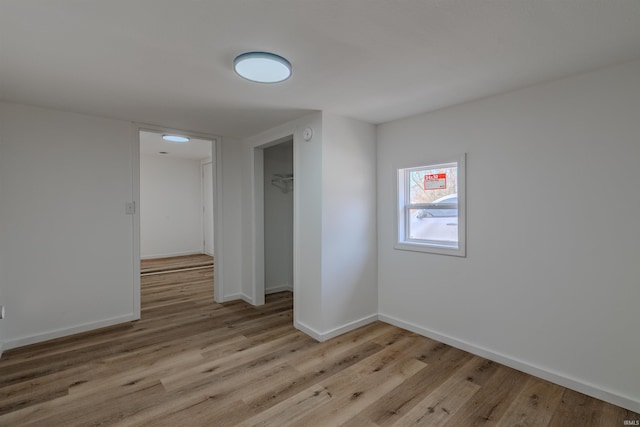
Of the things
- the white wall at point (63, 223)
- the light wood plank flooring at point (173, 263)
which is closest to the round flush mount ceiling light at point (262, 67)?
the white wall at point (63, 223)

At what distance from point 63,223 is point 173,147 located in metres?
3.48

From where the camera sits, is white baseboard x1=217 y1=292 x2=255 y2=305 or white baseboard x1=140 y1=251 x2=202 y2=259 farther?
white baseboard x1=140 y1=251 x2=202 y2=259

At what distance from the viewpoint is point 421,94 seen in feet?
8.26

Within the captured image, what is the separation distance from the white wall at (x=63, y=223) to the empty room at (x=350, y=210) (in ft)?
0.06

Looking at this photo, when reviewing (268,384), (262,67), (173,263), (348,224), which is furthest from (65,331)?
(173,263)

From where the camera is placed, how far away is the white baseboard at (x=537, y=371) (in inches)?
77.5

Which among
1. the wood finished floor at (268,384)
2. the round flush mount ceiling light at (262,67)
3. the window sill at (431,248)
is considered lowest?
the wood finished floor at (268,384)

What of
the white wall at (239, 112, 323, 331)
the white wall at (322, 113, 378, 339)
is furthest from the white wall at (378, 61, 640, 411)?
the white wall at (239, 112, 323, 331)

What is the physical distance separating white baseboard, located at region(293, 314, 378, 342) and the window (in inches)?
35.8

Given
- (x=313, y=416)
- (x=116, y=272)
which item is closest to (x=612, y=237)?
(x=313, y=416)

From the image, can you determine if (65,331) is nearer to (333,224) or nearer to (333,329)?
(333,329)

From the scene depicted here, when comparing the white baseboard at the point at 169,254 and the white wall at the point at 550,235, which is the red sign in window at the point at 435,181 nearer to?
the white wall at the point at 550,235

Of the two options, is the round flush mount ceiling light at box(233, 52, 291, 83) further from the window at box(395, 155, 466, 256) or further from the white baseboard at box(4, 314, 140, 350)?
the white baseboard at box(4, 314, 140, 350)

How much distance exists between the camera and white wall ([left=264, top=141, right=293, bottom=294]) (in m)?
4.53
